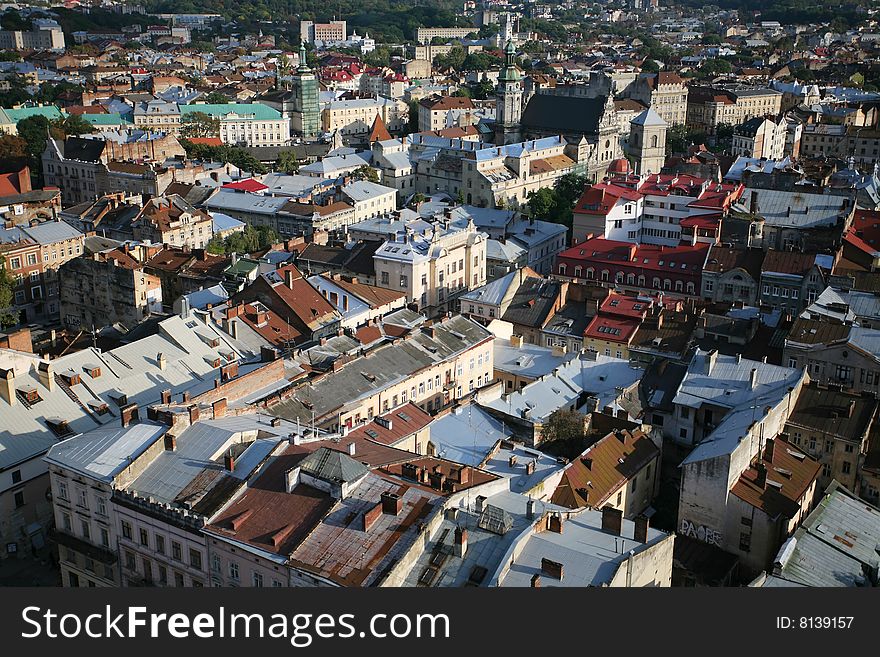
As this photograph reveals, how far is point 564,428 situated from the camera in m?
43.1

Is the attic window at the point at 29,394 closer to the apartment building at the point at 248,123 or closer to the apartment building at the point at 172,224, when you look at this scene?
the apartment building at the point at 172,224

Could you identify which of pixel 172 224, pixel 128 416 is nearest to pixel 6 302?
pixel 172 224

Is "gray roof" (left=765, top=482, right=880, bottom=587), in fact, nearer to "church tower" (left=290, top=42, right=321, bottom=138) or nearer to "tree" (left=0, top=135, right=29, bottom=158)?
"tree" (left=0, top=135, right=29, bottom=158)

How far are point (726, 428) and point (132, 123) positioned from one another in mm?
114082

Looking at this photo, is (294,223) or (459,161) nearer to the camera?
(294,223)

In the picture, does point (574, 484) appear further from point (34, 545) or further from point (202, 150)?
point (202, 150)

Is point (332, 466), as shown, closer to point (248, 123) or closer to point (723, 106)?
point (248, 123)

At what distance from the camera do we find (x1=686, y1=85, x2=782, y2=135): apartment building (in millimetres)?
158000

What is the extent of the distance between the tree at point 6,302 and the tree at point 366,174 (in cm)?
3997

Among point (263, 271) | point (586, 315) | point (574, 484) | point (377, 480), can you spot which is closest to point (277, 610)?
point (377, 480)

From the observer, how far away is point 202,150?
368ft

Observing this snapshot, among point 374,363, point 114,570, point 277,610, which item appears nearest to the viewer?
point 277,610

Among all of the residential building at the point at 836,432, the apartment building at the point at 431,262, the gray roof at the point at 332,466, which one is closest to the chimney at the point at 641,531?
the gray roof at the point at 332,466

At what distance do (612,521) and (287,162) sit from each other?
88226 mm
